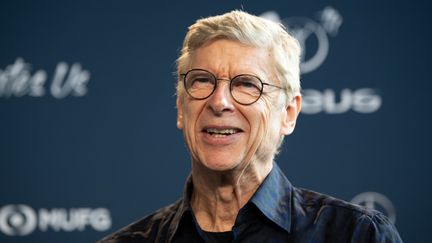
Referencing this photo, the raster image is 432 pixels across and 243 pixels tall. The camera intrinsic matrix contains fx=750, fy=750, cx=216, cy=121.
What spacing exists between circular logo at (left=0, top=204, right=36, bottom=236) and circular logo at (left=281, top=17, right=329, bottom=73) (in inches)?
49.1

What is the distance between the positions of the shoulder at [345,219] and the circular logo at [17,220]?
1593 millimetres

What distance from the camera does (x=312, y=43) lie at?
3053 mm

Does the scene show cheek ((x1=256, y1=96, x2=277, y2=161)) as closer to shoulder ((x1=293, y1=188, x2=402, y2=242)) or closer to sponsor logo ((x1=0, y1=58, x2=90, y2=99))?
shoulder ((x1=293, y1=188, x2=402, y2=242))

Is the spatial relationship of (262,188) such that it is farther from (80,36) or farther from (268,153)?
(80,36)

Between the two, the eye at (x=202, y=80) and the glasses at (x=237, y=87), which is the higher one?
the eye at (x=202, y=80)

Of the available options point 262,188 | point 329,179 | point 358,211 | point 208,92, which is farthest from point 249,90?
point 329,179

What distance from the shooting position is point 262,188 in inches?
67.4

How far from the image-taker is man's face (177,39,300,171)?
5.41 feet

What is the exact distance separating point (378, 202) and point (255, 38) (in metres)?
1.51

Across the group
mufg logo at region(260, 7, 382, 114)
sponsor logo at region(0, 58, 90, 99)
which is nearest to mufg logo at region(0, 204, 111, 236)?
sponsor logo at region(0, 58, 90, 99)

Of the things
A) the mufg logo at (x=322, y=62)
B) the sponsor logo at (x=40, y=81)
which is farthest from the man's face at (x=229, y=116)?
the sponsor logo at (x=40, y=81)

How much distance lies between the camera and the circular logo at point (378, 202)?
297 centimetres

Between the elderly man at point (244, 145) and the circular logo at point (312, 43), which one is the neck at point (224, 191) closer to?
the elderly man at point (244, 145)

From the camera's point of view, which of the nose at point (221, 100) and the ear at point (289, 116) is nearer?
the nose at point (221, 100)
